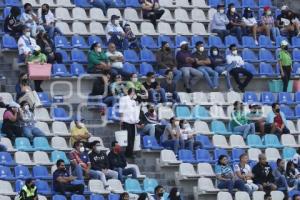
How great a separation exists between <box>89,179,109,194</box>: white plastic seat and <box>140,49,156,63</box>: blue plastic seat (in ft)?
17.6

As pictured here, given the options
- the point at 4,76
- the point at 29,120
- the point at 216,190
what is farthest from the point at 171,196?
the point at 4,76

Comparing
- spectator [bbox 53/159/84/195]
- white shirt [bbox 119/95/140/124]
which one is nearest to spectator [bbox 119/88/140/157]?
white shirt [bbox 119/95/140/124]

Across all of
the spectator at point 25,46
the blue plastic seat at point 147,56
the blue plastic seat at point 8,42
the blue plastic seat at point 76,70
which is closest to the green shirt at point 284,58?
the blue plastic seat at point 147,56

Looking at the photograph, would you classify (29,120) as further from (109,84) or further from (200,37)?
(200,37)

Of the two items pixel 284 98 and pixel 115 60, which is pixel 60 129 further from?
pixel 284 98

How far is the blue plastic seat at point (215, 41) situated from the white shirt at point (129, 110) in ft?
15.9

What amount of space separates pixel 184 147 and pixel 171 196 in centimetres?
223

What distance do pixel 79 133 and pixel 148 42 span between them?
4.82 meters

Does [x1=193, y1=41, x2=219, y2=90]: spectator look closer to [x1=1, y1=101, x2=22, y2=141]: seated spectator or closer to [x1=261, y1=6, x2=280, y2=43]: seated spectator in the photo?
[x1=261, y1=6, x2=280, y2=43]: seated spectator

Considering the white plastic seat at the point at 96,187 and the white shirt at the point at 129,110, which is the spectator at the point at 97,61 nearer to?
the white shirt at the point at 129,110

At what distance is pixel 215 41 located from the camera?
37.2 m

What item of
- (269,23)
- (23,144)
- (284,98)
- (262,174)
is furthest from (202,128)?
(269,23)

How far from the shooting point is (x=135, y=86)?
111 ft

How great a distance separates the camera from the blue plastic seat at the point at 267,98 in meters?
36.0
